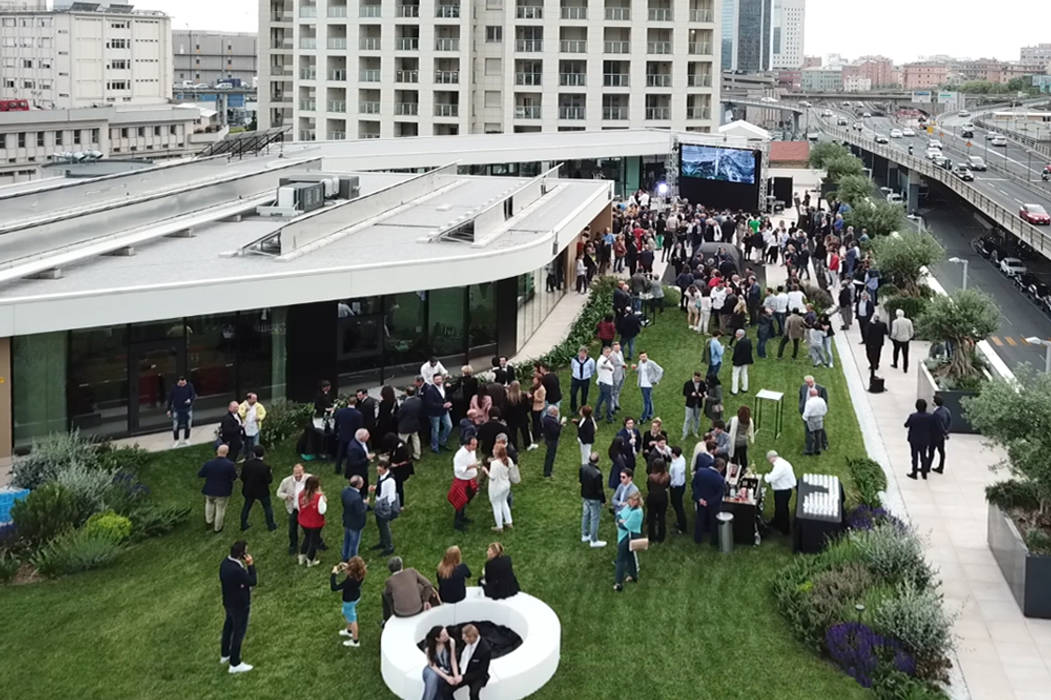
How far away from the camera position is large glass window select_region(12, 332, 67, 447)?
883 inches

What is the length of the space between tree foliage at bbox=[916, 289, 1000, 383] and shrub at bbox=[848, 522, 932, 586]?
33.9 feet

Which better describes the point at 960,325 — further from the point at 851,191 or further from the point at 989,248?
the point at 989,248

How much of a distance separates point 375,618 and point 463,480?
3.33m

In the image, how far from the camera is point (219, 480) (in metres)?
18.8

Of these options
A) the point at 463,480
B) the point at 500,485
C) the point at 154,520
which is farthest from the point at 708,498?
the point at 154,520

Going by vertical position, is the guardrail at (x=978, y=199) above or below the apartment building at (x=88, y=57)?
below

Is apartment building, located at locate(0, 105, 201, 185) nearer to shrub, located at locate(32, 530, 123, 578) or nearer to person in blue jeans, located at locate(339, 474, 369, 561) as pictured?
shrub, located at locate(32, 530, 123, 578)

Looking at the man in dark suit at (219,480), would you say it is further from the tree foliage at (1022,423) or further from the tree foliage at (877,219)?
the tree foliage at (877,219)

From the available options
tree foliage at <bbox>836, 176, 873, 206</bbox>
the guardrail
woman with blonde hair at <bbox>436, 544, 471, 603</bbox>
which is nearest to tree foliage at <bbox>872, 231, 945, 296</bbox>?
woman with blonde hair at <bbox>436, 544, 471, 603</bbox>

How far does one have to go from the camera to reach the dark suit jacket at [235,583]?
14.6 metres

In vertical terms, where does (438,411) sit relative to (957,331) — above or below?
below

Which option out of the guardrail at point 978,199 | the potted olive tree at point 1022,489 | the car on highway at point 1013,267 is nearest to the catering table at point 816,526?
the potted olive tree at point 1022,489

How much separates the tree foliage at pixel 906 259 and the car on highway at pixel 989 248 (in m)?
36.4

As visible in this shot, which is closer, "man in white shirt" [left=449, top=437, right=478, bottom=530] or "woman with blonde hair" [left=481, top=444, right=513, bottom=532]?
"woman with blonde hair" [left=481, top=444, right=513, bottom=532]
